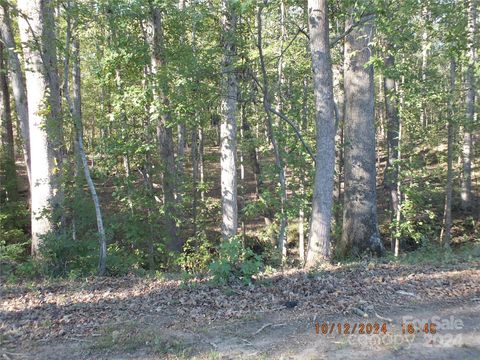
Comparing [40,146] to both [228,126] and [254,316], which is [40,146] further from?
[254,316]

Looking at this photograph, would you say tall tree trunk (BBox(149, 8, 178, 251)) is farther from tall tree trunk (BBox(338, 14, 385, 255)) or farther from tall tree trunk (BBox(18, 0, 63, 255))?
tall tree trunk (BBox(338, 14, 385, 255))

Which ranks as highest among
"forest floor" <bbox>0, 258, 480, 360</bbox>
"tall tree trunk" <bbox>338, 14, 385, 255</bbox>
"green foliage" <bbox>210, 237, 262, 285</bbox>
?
"tall tree trunk" <bbox>338, 14, 385, 255</bbox>

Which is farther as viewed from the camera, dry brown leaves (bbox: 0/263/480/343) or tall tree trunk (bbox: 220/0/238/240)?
tall tree trunk (bbox: 220/0/238/240)

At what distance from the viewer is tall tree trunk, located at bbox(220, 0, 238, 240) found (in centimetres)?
976

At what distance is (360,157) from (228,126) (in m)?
3.48

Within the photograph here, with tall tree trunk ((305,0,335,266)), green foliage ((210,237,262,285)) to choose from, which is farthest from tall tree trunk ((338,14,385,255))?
green foliage ((210,237,262,285))

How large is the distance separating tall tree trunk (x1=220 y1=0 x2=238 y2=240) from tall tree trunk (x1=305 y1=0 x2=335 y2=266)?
2566mm

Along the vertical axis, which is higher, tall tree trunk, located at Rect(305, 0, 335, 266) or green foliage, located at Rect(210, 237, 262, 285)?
tall tree trunk, located at Rect(305, 0, 335, 266)

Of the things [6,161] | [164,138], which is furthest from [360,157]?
[6,161]

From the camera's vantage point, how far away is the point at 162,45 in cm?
1114

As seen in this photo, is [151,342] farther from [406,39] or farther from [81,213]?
[406,39]

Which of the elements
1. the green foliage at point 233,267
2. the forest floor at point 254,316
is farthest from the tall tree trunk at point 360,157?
the green foliage at point 233,267

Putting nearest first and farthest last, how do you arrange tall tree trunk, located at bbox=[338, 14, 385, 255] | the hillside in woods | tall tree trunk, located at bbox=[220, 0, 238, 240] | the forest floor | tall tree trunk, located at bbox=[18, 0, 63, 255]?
the forest floor, the hillside in woods, tall tree trunk, located at bbox=[18, 0, 63, 255], tall tree trunk, located at bbox=[338, 14, 385, 255], tall tree trunk, located at bbox=[220, 0, 238, 240]

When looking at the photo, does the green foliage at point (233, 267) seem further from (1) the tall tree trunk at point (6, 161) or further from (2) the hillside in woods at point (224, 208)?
(1) the tall tree trunk at point (6, 161)
